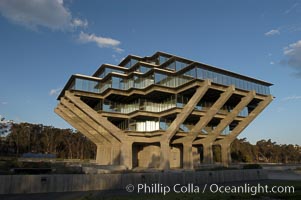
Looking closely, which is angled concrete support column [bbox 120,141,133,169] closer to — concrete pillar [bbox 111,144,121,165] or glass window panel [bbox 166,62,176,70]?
concrete pillar [bbox 111,144,121,165]

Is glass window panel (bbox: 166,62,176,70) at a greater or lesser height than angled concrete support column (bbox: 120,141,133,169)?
greater

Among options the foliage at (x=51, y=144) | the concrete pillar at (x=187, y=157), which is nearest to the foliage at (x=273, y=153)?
the foliage at (x=51, y=144)

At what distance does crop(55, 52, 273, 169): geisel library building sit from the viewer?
47062 mm

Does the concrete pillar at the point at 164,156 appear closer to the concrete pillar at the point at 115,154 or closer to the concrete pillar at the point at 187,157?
the concrete pillar at the point at 187,157

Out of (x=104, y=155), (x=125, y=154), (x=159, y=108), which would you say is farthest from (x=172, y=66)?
(x=104, y=155)

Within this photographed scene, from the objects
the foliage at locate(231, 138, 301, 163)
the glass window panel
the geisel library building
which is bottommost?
the foliage at locate(231, 138, 301, 163)

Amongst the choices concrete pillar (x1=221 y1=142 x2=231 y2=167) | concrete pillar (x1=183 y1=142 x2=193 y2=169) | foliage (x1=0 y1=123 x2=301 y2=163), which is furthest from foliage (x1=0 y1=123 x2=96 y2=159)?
concrete pillar (x1=221 y1=142 x2=231 y2=167)

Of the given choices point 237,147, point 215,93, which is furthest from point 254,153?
point 215,93

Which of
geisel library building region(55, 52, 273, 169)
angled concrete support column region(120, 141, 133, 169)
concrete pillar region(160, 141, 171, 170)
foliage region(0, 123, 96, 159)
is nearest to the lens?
concrete pillar region(160, 141, 171, 170)

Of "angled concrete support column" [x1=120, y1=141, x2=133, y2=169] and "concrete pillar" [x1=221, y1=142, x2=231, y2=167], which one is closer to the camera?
"angled concrete support column" [x1=120, y1=141, x2=133, y2=169]

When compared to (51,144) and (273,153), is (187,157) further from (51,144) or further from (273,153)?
(273,153)

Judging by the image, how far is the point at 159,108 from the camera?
5088cm

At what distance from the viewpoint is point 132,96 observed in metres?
51.4

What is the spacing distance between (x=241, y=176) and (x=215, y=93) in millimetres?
22393
